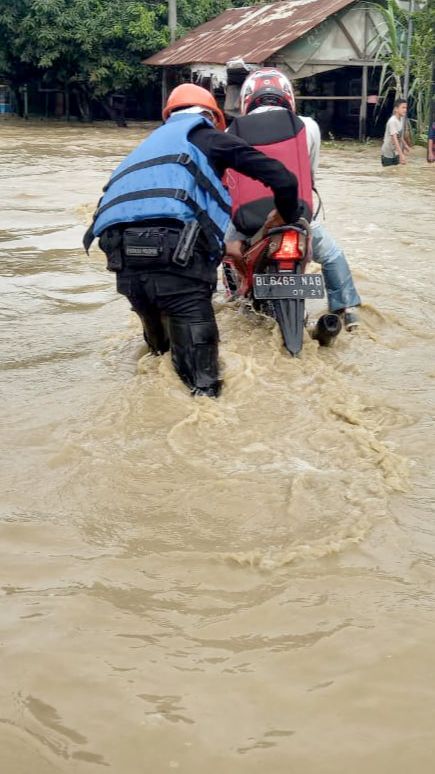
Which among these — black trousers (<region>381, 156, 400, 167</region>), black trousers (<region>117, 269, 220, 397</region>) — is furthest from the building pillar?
black trousers (<region>117, 269, 220, 397</region>)

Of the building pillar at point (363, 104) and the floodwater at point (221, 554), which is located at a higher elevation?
the building pillar at point (363, 104)

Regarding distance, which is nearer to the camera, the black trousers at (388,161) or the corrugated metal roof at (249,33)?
the black trousers at (388,161)

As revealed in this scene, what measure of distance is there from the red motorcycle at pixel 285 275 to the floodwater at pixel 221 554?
15 cm

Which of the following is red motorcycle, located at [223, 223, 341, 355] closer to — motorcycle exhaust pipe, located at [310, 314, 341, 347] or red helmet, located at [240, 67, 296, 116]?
motorcycle exhaust pipe, located at [310, 314, 341, 347]

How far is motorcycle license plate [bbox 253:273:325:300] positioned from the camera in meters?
4.92

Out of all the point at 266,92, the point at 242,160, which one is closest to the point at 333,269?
the point at 266,92

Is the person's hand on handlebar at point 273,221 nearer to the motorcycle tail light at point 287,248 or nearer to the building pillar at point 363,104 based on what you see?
the motorcycle tail light at point 287,248

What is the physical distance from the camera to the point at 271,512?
3291mm

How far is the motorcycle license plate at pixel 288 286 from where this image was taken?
4.92 metres

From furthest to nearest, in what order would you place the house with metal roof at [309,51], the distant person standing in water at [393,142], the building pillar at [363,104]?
the building pillar at [363,104]
the house with metal roof at [309,51]
the distant person standing in water at [393,142]

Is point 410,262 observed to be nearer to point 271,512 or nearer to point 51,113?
point 271,512

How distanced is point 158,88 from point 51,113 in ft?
11.9

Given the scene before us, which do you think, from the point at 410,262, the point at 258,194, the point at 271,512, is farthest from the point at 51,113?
the point at 271,512

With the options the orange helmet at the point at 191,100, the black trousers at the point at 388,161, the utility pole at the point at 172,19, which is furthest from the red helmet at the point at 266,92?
the utility pole at the point at 172,19
